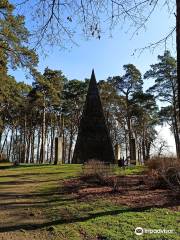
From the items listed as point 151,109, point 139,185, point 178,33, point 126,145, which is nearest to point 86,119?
point 139,185

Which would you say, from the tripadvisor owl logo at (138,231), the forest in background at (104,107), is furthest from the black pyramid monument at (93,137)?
the tripadvisor owl logo at (138,231)

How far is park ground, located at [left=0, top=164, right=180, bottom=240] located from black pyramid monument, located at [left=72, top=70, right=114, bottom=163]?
1072cm

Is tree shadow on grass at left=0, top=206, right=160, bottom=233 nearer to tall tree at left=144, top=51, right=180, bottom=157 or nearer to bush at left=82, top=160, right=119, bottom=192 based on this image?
bush at left=82, top=160, right=119, bottom=192

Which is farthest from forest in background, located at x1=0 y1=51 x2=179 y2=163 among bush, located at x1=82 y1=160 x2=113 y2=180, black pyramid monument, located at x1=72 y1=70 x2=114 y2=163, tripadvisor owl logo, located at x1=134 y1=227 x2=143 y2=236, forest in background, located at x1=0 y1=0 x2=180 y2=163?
tripadvisor owl logo, located at x1=134 y1=227 x2=143 y2=236

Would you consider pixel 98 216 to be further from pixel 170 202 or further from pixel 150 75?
pixel 150 75

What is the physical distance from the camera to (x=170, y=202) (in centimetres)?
938

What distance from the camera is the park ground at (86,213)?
6938mm

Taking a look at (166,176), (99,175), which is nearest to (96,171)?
(99,175)

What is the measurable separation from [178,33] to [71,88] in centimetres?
4095

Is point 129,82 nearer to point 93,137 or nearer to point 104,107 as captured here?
point 104,107

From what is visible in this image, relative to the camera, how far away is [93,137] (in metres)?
23.6

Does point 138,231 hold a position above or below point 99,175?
below

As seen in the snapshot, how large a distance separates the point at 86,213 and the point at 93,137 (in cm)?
1517

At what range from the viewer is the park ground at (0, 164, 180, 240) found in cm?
694
